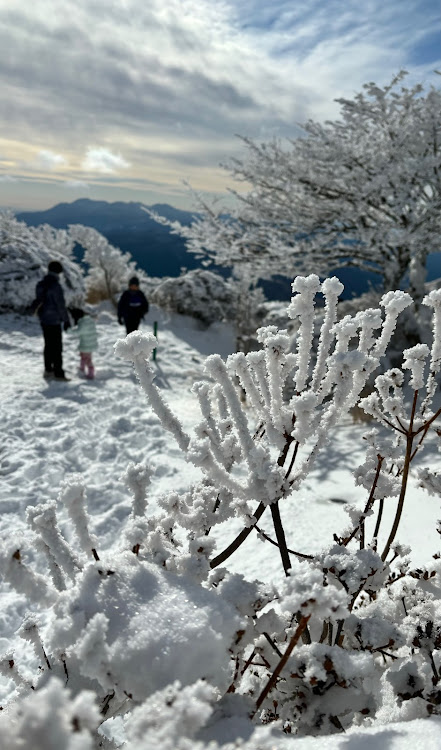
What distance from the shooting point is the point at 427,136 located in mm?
8320

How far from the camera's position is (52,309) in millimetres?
7531

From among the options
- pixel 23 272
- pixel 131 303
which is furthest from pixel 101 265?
pixel 131 303

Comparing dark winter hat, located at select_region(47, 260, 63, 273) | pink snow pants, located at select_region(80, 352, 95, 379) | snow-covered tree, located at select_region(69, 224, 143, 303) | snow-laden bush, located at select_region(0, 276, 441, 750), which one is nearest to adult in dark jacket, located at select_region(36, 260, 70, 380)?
dark winter hat, located at select_region(47, 260, 63, 273)

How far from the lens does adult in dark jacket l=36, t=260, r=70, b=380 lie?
24.6 ft

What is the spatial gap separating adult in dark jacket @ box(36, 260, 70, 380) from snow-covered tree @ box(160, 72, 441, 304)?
12.1ft

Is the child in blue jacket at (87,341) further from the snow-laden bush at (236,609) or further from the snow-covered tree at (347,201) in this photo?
the snow-laden bush at (236,609)

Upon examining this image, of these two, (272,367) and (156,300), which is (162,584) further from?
(156,300)

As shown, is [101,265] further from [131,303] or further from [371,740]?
[371,740]

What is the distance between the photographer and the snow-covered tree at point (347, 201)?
837 cm

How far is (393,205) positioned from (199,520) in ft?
28.7

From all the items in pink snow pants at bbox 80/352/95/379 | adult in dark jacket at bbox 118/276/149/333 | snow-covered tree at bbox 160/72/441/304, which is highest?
snow-covered tree at bbox 160/72/441/304

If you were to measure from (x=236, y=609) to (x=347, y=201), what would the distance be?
9666 mm

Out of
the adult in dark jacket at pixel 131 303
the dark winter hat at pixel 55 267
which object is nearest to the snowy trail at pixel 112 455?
Result: the adult in dark jacket at pixel 131 303

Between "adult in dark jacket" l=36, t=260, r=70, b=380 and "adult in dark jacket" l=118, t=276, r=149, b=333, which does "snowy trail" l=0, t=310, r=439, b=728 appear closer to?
"adult in dark jacket" l=36, t=260, r=70, b=380
